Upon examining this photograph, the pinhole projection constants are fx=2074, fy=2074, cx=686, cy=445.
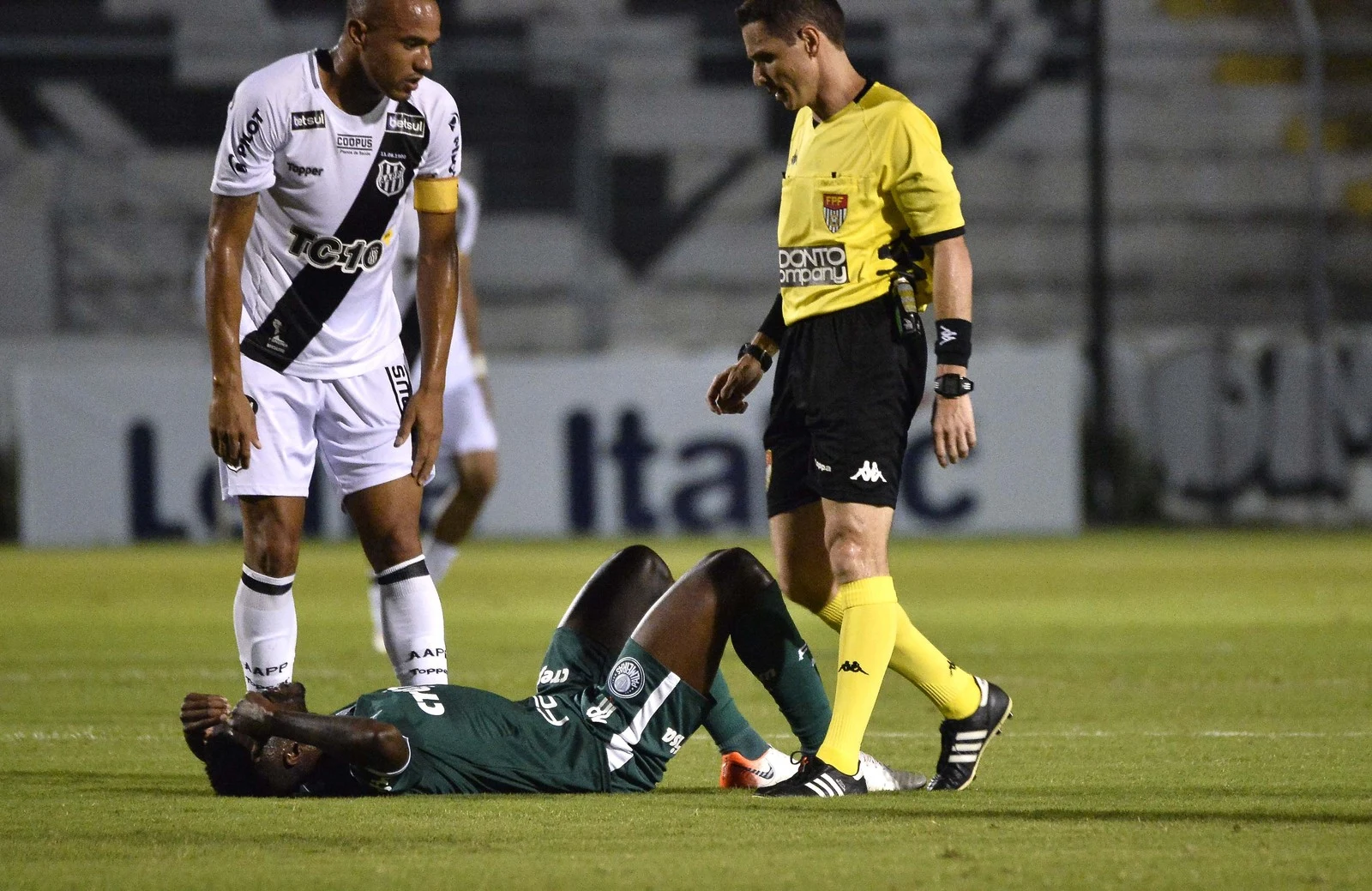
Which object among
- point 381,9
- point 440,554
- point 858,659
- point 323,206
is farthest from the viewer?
point 440,554

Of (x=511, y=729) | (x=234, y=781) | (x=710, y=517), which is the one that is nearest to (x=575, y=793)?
(x=511, y=729)

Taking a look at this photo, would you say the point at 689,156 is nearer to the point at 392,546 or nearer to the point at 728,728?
the point at 392,546

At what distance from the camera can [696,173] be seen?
69.7 ft

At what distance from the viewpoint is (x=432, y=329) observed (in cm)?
580

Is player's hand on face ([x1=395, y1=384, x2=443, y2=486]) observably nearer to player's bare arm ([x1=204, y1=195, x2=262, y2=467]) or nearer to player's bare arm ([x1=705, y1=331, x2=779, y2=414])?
player's bare arm ([x1=204, y1=195, x2=262, y2=467])

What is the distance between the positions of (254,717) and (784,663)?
132cm

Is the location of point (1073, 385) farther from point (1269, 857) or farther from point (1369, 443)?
point (1269, 857)

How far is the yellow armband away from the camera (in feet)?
19.0

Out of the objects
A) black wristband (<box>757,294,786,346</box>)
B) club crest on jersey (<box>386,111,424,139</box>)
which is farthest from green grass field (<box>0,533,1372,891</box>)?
club crest on jersey (<box>386,111,424,139</box>)

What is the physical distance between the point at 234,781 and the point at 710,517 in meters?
12.3

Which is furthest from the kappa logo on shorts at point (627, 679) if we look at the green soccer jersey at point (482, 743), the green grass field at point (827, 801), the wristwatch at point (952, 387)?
the wristwatch at point (952, 387)

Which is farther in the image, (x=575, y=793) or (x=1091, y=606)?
(x=1091, y=606)

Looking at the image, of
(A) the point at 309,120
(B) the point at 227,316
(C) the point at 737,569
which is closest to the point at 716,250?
(A) the point at 309,120

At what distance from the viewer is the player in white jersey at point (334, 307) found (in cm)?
544
